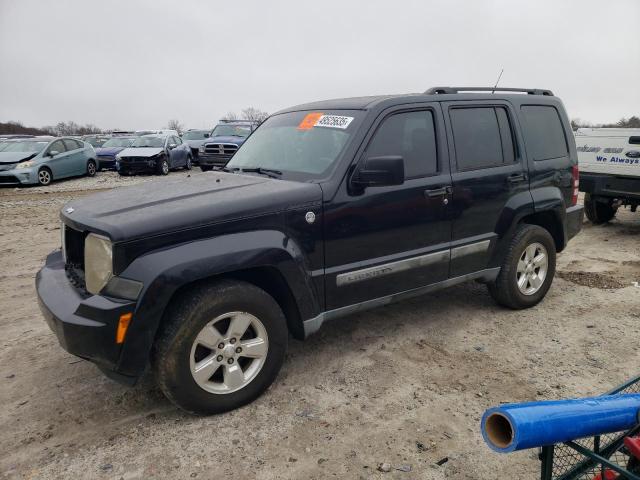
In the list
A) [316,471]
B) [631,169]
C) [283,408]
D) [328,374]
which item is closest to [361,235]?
[328,374]

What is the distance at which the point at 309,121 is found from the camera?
3.89 m

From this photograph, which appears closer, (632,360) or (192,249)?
(192,249)

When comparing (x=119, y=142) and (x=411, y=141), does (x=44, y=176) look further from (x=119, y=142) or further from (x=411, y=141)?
(x=411, y=141)

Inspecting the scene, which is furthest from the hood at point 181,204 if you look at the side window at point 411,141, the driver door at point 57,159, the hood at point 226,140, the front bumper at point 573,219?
the hood at point 226,140

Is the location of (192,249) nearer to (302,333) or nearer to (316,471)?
(302,333)

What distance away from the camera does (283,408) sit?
308 centimetres

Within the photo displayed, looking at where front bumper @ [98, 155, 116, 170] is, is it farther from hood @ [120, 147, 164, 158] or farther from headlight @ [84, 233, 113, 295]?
headlight @ [84, 233, 113, 295]

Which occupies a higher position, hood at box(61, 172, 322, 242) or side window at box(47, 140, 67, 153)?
side window at box(47, 140, 67, 153)

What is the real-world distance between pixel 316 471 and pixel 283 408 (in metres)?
0.61

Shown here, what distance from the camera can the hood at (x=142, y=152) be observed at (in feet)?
54.7

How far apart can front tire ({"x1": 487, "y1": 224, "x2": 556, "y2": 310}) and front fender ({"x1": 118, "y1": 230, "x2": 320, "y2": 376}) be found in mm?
2351

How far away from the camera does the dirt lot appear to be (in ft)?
8.54

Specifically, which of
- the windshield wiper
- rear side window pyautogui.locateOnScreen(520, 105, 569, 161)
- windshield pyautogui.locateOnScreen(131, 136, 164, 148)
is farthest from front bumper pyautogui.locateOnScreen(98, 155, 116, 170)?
rear side window pyautogui.locateOnScreen(520, 105, 569, 161)

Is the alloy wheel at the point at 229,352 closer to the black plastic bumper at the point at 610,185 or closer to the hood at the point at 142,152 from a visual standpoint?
the black plastic bumper at the point at 610,185
